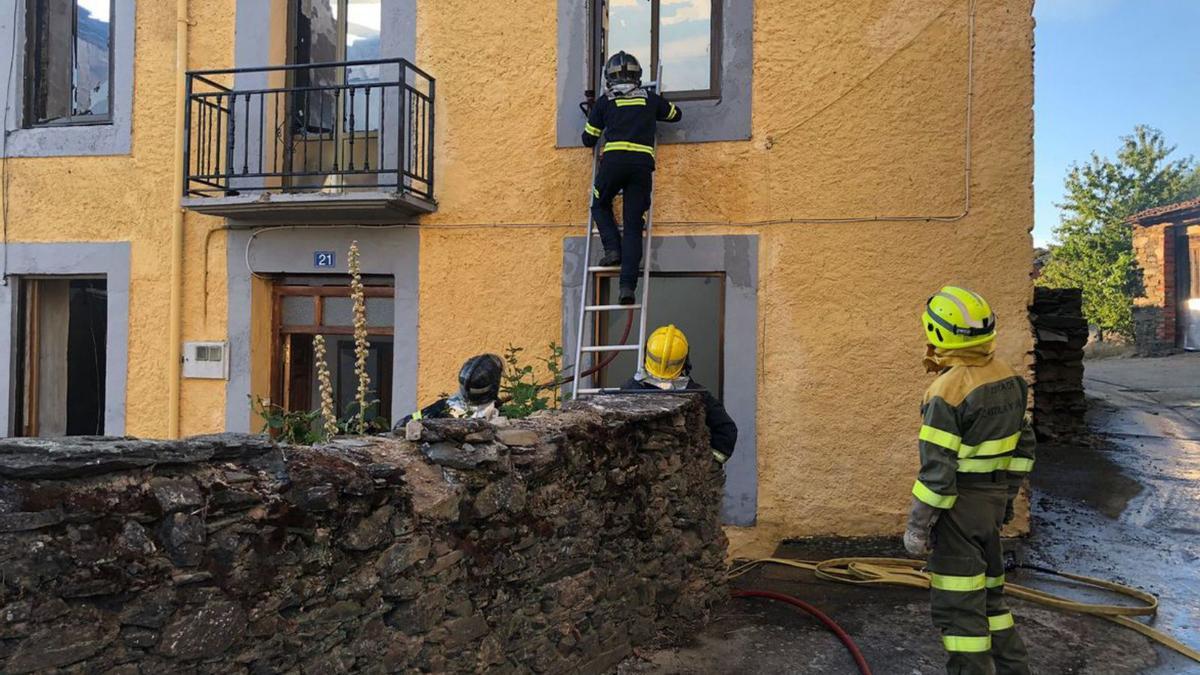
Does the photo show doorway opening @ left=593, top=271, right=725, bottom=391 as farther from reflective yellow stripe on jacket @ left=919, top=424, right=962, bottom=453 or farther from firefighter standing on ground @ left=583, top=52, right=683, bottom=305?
reflective yellow stripe on jacket @ left=919, top=424, right=962, bottom=453

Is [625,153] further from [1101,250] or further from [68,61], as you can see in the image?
[1101,250]

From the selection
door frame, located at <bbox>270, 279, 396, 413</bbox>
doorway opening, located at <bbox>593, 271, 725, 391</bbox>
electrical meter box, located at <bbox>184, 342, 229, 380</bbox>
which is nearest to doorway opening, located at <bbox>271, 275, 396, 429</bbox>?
door frame, located at <bbox>270, 279, 396, 413</bbox>

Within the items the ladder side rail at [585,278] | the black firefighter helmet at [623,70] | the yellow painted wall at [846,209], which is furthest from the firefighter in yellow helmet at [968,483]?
the black firefighter helmet at [623,70]

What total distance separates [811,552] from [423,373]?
329 cm

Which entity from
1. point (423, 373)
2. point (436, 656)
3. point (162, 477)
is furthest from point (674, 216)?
point (162, 477)

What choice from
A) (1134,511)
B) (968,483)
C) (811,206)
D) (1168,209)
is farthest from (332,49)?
(1168,209)

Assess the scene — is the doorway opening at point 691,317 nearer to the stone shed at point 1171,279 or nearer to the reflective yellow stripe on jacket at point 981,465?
the reflective yellow stripe on jacket at point 981,465

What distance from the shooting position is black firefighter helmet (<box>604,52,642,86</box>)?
610 cm

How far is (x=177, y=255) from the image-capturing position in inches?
287

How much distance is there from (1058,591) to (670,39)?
15.5 feet

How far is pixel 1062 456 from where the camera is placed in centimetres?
934

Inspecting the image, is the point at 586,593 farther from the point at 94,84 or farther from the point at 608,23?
the point at 94,84

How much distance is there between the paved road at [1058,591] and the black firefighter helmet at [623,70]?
11.5 feet

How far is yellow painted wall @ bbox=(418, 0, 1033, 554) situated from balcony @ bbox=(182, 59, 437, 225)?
97 centimetres
